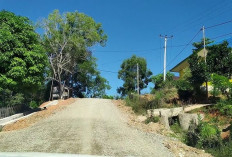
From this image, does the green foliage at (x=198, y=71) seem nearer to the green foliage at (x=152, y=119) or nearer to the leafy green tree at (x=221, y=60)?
the leafy green tree at (x=221, y=60)

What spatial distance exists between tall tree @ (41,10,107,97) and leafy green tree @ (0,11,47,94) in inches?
675

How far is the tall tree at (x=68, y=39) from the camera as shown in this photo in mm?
38312

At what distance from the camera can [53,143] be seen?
9906mm

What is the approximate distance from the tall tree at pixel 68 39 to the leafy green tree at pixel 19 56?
17.1m

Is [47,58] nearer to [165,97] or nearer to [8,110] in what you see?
[8,110]

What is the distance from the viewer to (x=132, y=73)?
163 ft

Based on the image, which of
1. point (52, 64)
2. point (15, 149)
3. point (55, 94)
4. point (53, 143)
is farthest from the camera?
point (55, 94)

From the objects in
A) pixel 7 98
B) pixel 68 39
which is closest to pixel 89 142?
pixel 7 98

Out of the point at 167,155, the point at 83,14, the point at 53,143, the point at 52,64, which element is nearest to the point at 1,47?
the point at 53,143

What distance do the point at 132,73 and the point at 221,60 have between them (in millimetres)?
29397

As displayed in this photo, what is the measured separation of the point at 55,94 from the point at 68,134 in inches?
1281

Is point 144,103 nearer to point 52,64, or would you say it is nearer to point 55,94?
point 52,64

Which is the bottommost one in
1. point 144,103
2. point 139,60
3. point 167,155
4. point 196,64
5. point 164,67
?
point 167,155

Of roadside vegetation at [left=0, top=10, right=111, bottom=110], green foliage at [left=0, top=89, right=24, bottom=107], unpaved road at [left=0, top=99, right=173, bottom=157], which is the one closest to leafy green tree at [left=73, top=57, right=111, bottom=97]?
roadside vegetation at [left=0, top=10, right=111, bottom=110]
